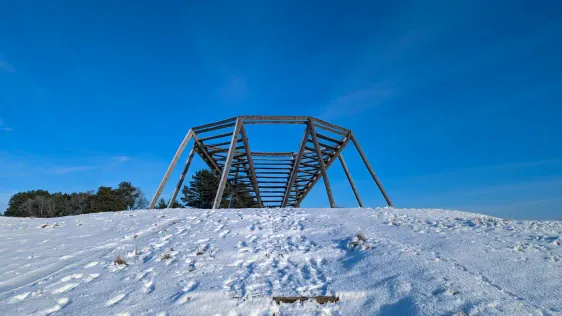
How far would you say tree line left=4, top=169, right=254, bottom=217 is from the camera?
3181cm

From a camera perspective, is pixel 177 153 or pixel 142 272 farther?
pixel 177 153

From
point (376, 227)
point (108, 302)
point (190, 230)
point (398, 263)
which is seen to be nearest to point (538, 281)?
point (398, 263)

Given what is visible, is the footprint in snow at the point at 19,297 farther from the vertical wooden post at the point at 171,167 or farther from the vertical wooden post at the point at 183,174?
the vertical wooden post at the point at 183,174

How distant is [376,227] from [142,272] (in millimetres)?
3673

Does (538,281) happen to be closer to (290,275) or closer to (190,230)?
(290,275)

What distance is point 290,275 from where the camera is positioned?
11.1 ft

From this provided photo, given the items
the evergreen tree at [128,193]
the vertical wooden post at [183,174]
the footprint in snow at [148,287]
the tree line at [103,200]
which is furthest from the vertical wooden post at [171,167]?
the evergreen tree at [128,193]

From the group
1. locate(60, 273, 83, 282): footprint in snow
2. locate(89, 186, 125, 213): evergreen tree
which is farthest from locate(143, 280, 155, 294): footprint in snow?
locate(89, 186, 125, 213): evergreen tree

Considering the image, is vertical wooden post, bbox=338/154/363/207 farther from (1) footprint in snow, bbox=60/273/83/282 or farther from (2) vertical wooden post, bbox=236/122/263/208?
(1) footprint in snow, bbox=60/273/83/282

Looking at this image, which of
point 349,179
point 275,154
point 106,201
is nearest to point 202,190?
point 106,201

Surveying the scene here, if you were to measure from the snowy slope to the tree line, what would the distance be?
2414 centimetres

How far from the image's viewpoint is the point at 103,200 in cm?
3372

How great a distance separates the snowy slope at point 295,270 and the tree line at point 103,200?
950 inches

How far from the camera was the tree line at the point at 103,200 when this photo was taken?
31.8 m
